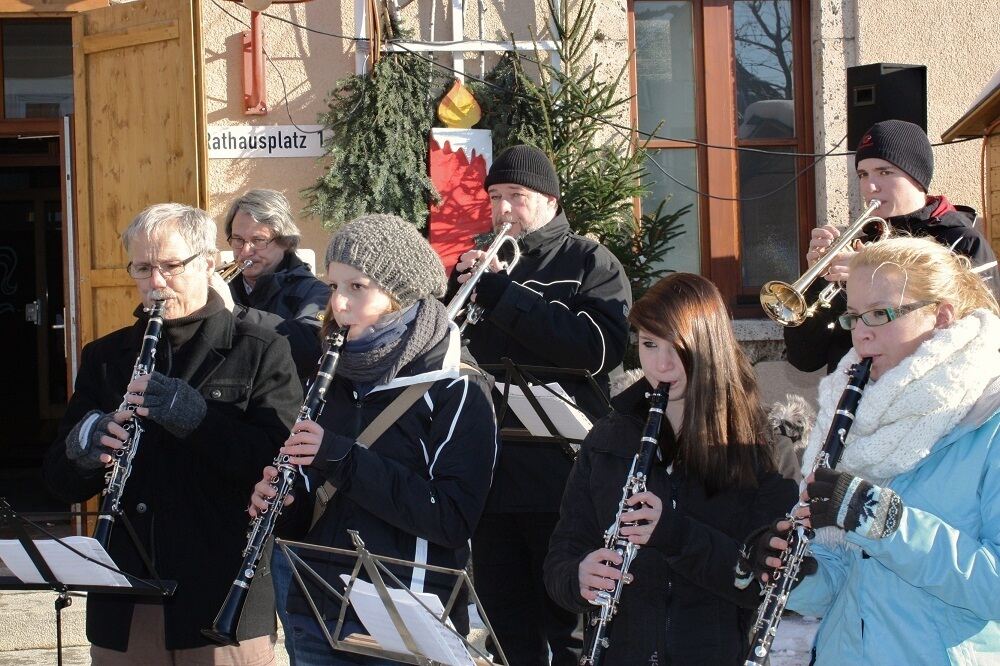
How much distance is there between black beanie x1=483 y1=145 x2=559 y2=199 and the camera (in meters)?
4.16

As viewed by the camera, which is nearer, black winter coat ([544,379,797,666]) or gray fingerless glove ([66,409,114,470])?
black winter coat ([544,379,797,666])

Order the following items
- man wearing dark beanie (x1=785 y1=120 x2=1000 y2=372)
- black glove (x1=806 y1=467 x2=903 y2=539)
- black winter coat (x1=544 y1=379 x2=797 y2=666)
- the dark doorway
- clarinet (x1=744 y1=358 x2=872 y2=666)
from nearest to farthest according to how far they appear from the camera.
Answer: black glove (x1=806 y1=467 x2=903 y2=539)
clarinet (x1=744 y1=358 x2=872 y2=666)
black winter coat (x1=544 y1=379 x2=797 y2=666)
man wearing dark beanie (x1=785 y1=120 x2=1000 y2=372)
the dark doorway

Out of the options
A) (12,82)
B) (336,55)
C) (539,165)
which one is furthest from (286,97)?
(539,165)

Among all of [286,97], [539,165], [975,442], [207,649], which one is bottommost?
[207,649]

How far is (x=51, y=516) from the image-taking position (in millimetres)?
2629

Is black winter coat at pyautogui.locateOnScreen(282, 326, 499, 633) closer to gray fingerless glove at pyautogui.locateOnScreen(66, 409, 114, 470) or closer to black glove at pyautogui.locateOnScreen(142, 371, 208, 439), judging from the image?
black glove at pyautogui.locateOnScreen(142, 371, 208, 439)

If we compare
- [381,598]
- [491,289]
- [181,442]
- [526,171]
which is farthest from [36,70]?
[381,598]

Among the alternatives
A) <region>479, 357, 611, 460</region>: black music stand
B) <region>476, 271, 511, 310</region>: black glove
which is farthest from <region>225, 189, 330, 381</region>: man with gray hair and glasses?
<region>479, 357, 611, 460</region>: black music stand

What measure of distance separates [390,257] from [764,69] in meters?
4.75

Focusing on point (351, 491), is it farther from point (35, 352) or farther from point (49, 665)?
point (35, 352)

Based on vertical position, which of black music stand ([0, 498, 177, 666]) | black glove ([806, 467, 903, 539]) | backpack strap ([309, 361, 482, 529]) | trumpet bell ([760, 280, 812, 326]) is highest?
trumpet bell ([760, 280, 812, 326])

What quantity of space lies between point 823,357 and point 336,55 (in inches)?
150

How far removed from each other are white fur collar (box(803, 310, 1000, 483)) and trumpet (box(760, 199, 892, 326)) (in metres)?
1.41

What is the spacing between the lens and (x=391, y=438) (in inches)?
109
